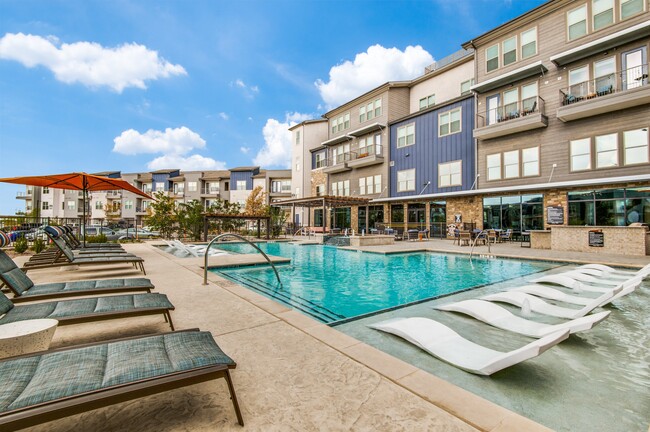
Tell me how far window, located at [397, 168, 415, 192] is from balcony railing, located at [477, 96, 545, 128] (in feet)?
19.0

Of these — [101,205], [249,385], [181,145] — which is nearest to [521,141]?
[249,385]

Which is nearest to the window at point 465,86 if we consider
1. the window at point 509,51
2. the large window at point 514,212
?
the window at point 509,51

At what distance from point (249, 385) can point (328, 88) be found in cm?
5137

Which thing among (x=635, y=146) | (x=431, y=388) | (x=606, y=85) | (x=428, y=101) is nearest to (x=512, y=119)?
(x=606, y=85)

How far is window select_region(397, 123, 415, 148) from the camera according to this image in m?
22.6

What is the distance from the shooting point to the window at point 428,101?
22875 mm

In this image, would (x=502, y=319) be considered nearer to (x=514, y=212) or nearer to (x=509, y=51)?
(x=514, y=212)

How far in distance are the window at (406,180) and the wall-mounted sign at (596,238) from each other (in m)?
11.7

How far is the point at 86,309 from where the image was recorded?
299 centimetres

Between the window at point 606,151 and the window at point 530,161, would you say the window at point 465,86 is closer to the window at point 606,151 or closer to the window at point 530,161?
the window at point 530,161

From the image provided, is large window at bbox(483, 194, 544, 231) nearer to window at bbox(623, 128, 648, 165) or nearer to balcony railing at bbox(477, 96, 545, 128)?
window at bbox(623, 128, 648, 165)

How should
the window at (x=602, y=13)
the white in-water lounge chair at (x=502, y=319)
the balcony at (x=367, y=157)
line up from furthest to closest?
the balcony at (x=367, y=157) < the window at (x=602, y=13) < the white in-water lounge chair at (x=502, y=319)

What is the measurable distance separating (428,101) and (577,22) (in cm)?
970

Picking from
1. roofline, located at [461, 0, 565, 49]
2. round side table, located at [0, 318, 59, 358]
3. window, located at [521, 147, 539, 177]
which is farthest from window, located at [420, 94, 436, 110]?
round side table, located at [0, 318, 59, 358]
